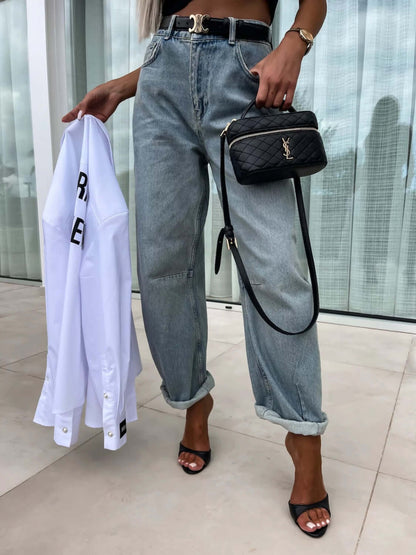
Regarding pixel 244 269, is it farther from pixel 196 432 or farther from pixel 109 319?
pixel 196 432

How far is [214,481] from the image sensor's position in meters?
0.88

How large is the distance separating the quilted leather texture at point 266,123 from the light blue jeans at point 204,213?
69 millimetres

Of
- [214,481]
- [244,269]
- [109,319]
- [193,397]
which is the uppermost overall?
[244,269]

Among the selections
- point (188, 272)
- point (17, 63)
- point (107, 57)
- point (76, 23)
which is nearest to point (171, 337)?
point (188, 272)

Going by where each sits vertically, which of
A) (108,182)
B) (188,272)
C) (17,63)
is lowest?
(188,272)

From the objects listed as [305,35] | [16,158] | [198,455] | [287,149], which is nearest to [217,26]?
[305,35]

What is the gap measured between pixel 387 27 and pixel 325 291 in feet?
3.56

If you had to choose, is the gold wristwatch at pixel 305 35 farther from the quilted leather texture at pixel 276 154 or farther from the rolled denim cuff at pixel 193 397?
the rolled denim cuff at pixel 193 397

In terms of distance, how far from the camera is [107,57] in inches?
96.9

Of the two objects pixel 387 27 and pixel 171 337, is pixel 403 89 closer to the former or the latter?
pixel 387 27

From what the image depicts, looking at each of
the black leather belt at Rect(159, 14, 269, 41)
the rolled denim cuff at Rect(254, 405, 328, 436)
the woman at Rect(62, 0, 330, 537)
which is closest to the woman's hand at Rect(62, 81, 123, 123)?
the woman at Rect(62, 0, 330, 537)

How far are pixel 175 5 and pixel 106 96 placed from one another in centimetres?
23

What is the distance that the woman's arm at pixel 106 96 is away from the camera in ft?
3.00

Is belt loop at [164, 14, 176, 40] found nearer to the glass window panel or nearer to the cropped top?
the cropped top
